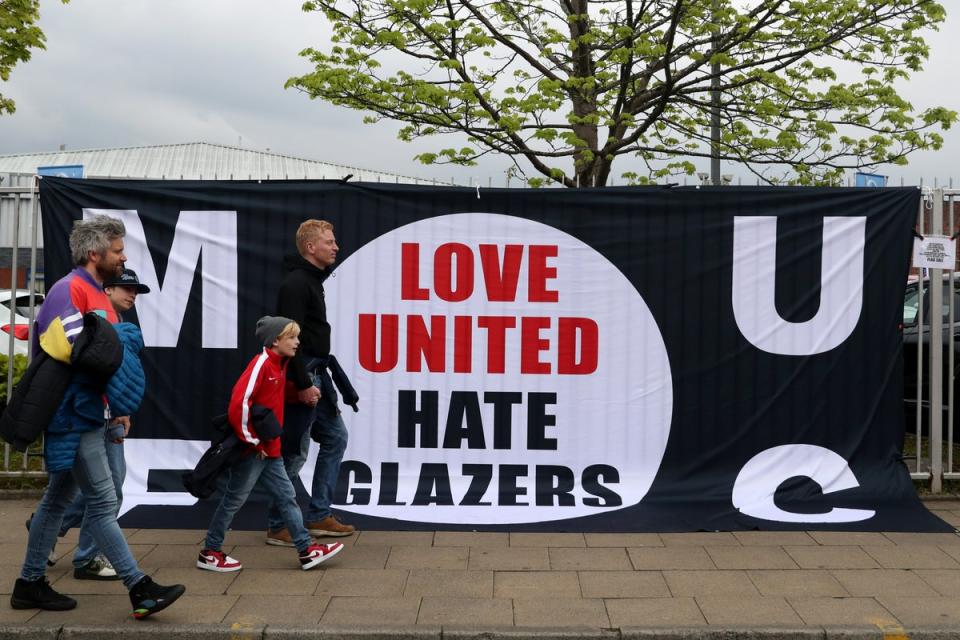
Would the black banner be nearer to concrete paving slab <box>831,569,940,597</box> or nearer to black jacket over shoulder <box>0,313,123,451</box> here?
concrete paving slab <box>831,569,940,597</box>

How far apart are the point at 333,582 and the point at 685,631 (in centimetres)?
198

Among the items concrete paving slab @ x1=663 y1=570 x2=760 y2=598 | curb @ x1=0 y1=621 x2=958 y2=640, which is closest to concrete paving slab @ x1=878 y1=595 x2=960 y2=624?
curb @ x1=0 y1=621 x2=958 y2=640

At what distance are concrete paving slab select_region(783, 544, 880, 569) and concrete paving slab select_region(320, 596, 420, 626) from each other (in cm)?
240

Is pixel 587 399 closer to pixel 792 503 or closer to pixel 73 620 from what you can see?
pixel 792 503

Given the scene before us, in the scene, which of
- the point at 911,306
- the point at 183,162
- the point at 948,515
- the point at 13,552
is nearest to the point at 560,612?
the point at 13,552

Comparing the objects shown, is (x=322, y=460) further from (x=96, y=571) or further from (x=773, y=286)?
(x=773, y=286)

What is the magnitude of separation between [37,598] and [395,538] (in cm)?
225

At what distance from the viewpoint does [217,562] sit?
559 cm

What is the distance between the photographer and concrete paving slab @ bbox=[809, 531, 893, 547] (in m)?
6.25

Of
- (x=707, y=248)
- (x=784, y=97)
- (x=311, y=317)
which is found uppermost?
(x=784, y=97)

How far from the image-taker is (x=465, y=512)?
6.72 m

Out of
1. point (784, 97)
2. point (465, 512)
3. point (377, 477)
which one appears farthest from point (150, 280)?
point (784, 97)

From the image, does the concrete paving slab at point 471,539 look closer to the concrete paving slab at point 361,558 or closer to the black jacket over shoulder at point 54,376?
the concrete paving slab at point 361,558

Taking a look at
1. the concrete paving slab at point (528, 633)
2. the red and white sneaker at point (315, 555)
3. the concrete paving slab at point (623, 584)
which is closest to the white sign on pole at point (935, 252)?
the concrete paving slab at point (623, 584)
